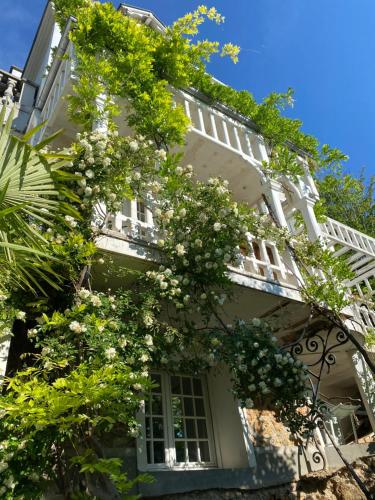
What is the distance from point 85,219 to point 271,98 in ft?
18.2

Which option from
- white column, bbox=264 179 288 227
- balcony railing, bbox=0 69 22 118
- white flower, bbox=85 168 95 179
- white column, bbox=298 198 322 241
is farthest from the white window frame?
balcony railing, bbox=0 69 22 118

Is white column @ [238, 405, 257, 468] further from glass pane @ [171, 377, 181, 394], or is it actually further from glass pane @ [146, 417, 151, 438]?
glass pane @ [146, 417, 151, 438]

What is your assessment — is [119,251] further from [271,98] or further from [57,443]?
[271,98]

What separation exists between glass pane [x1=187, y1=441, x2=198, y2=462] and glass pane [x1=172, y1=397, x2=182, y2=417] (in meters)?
0.37

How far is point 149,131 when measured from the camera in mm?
5359

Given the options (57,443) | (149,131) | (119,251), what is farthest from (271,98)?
(57,443)

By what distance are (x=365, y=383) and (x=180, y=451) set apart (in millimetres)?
3299

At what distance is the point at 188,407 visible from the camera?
16.2 feet

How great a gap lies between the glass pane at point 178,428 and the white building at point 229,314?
0.01 meters

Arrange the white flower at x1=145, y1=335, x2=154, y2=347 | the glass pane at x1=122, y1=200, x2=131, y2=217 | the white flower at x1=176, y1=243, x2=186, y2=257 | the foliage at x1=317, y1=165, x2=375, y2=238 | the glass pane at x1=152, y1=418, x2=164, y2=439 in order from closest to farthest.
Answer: the white flower at x1=145, y1=335, x2=154, y2=347 < the white flower at x1=176, y1=243, x2=186, y2=257 < the glass pane at x1=152, y1=418, x2=164, y2=439 < the glass pane at x1=122, y1=200, x2=131, y2=217 < the foliage at x1=317, y1=165, x2=375, y2=238

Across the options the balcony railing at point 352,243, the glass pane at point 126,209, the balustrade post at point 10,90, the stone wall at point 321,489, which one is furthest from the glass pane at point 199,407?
the balustrade post at point 10,90

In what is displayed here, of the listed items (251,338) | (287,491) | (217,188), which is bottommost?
(287,491)

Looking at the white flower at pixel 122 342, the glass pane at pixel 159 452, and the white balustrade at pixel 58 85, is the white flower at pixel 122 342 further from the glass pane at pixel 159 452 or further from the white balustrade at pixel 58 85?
the white balustrade at pixel 58 85

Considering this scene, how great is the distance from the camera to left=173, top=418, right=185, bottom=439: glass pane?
15.1 feet
